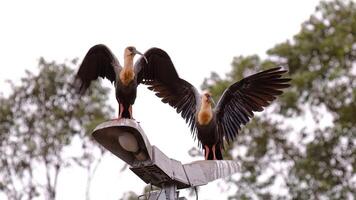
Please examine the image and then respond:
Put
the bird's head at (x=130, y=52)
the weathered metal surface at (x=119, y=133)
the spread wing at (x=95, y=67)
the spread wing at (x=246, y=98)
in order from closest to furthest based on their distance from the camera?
the weathered metal surface at (x=119, y=133) → the bird's head at (x=130, y=52) → the spread wing at (x=95, y=67) → the spread wing at (x=246, y=98)

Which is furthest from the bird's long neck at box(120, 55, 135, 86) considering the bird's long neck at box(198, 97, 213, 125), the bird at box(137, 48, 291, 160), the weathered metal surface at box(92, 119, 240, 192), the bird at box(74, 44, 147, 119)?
A: the weathered metal surface at box(92, 119, 240, 192)

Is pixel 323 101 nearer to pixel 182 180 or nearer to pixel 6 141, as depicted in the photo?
pixel 6 141

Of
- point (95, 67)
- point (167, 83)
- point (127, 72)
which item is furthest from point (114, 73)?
point (167, 83)

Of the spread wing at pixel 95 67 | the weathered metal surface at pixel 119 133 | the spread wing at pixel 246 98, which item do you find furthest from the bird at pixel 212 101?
the weathered metal surface at pixel 119 133

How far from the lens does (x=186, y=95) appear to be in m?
6.00

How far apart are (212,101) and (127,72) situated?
842 millimetres

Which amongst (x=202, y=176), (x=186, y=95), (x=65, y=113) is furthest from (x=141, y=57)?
(x=65, y=113)

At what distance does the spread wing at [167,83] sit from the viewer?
18.2 feet

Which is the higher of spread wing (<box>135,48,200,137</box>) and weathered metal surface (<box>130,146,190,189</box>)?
spread wing (<box>135,48,200,137</box>)

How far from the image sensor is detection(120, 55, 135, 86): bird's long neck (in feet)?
16.7

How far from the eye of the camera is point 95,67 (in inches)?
220

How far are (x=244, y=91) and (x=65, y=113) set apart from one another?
1003 cm

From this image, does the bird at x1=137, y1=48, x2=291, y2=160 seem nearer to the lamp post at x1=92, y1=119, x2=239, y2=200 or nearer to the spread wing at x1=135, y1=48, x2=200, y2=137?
the spread wing at x1=135, y1=48, x2=200, y2=137

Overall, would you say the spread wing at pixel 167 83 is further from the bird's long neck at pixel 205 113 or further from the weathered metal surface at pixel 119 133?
the weathered metal surface at pixel 119 133
